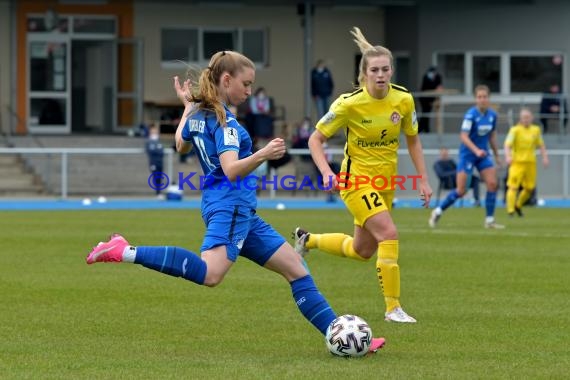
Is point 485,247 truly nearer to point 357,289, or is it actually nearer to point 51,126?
point 357,289

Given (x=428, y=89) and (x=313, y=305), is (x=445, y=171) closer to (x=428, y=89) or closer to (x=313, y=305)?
A: (x=428, y=89)

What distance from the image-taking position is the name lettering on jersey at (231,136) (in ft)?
25.7

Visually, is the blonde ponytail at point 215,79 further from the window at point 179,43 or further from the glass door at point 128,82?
the window at point 179,43

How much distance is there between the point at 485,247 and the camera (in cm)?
1733

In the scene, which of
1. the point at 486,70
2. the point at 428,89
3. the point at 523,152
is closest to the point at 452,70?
the point at 486,70

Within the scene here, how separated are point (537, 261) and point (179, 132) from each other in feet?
25.9

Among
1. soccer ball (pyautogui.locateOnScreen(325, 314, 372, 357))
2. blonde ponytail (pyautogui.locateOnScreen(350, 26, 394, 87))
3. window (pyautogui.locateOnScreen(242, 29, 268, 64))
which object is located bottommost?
soccer ball (pyautogui.locateOnScreen(325, 314, 372, 357))

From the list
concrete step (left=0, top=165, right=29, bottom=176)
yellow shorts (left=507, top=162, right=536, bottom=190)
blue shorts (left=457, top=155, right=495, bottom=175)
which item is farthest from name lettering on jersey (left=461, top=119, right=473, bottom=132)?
concrete step (left=0, top=165, right=29, bottom=176)

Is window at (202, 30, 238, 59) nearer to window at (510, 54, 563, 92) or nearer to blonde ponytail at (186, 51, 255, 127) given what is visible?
window at (510, 54, 563, 92)

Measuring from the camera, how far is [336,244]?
11.8m

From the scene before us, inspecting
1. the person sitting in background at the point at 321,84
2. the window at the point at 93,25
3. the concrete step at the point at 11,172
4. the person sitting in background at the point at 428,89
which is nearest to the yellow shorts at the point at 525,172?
the person sitting in background at the point at 428,89

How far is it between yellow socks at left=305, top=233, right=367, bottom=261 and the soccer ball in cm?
313

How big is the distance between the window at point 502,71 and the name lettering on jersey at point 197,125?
3332 cm

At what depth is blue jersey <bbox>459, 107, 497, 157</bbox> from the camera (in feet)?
66.3
